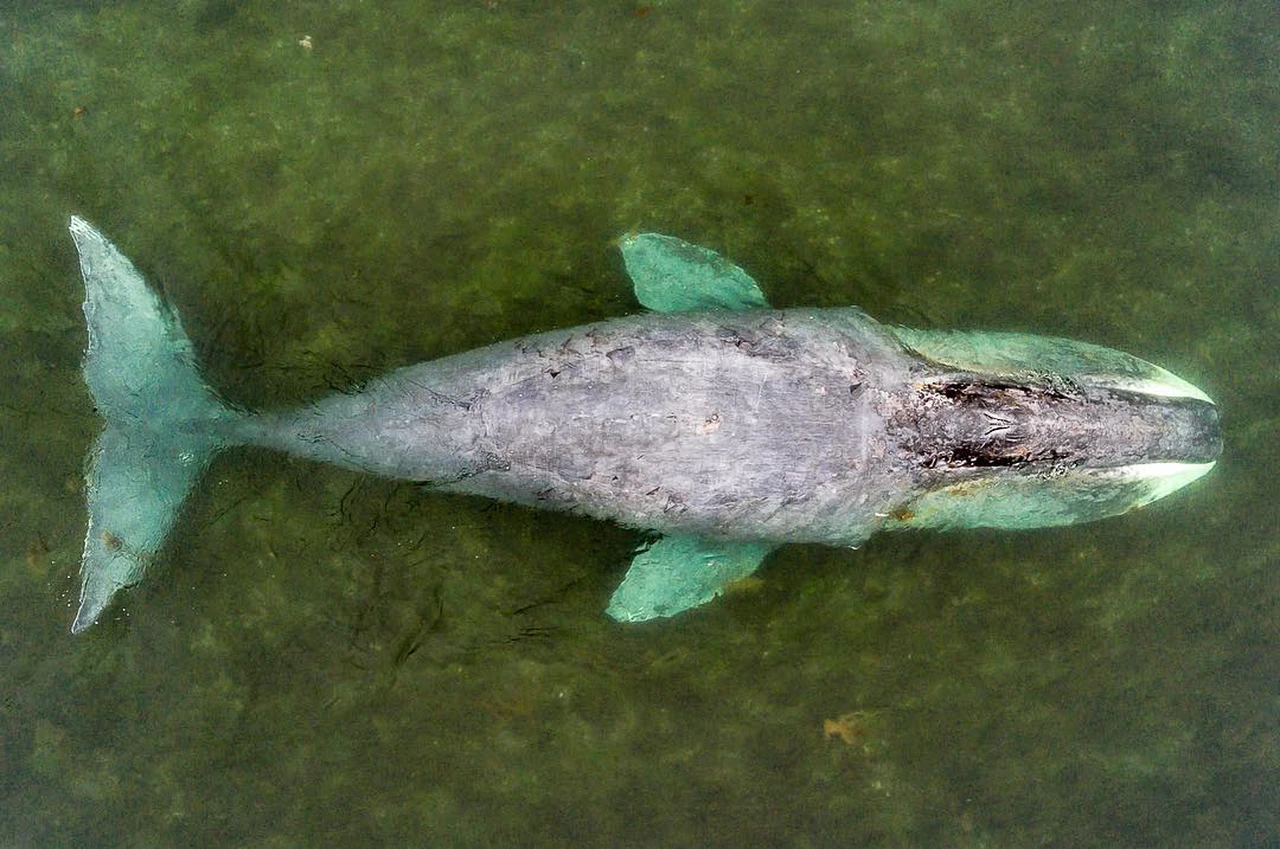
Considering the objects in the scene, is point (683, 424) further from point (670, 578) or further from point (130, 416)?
point (130, 416)

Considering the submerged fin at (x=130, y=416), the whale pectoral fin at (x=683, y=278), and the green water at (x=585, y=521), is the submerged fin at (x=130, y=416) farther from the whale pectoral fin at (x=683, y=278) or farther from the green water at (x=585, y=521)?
the whale pectoral fin at (x=683, y=278)

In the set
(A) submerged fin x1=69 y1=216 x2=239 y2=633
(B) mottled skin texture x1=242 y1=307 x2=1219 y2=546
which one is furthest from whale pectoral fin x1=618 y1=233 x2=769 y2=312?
(A) submerged fin x1=69 y1=216 x2=239 y2=633

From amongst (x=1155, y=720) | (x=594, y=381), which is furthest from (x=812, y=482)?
(x=1155, y=720)

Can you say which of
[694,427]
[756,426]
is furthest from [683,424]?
[756,426]

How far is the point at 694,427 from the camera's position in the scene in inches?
222

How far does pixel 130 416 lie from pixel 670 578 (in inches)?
160

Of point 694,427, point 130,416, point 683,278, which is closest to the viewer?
point 694,427

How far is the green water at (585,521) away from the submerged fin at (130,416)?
31 cm

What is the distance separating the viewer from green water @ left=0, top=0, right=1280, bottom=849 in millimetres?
6848

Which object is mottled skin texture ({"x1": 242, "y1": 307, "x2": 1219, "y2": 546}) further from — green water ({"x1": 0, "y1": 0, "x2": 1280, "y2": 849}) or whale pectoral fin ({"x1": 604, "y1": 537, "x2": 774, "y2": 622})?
green water ({"x1": 0, "y1": 0, "x2": 1280, "y2": 849})

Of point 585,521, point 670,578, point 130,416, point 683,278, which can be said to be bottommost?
point 670,578

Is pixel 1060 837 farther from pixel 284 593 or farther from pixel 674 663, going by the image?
pixel 284 593

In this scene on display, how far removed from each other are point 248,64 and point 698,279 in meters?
3.99

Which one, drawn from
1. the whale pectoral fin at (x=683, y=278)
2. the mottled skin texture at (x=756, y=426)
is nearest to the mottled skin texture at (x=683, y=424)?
the mottled skin texture at (x=756, y=426)
